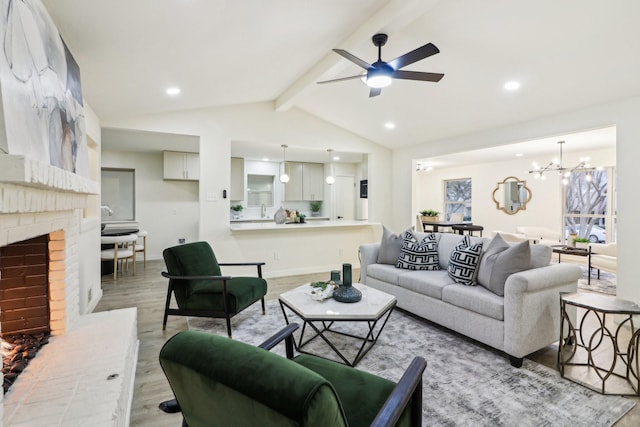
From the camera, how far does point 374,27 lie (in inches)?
108

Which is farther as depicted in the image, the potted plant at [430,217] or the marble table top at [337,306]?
the potted plant at [430,217]

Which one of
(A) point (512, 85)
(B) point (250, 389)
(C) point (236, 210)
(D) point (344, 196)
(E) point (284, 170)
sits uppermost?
(A) point (512, 85)

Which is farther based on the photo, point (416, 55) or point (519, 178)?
point (519, 178)

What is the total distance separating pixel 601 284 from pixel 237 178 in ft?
23.2

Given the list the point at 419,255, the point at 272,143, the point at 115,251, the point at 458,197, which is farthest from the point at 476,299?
the point at 458,197

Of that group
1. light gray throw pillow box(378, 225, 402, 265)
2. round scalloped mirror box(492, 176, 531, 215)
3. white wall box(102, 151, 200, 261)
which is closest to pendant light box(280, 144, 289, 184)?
white wall box(102, 151, 200, 261)

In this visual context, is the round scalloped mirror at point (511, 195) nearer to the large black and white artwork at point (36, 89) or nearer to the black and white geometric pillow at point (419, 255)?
the black and white geometric pillow at point (419, 255)

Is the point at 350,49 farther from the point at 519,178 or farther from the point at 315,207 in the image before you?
the point at 519,178

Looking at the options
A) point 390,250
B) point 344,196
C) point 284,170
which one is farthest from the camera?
point 344,196

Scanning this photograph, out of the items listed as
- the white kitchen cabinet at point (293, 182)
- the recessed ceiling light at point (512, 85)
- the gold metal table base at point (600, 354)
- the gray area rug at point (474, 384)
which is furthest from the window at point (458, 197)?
the gray area rug at point (474, 384)

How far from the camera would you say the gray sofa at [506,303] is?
2.35 meters

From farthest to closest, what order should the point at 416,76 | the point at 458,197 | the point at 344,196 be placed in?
the point at 458,197
the point at 344,196
the point at 416,76

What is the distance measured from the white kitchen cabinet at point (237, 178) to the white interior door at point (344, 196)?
246 centimetres

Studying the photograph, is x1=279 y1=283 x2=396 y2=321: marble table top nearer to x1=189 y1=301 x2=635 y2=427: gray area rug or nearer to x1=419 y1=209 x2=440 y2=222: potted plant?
x1=189 y1=301 x2=635 y2=427: gray area rug
